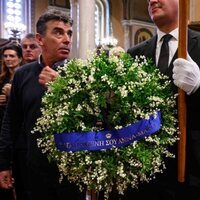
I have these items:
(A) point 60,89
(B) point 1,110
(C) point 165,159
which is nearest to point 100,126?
(A) point 60,89

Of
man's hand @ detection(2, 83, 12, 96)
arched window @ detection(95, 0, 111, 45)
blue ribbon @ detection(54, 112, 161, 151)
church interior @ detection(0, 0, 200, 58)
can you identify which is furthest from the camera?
arched window @ detection(95, 0, 111, 45)

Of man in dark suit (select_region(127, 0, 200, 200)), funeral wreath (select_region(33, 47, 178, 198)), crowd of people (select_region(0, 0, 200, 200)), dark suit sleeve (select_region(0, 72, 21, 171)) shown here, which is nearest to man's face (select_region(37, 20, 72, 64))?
→ crowd of people (select_region(0, 0, 200, 200))

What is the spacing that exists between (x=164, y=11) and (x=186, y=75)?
0.46 m

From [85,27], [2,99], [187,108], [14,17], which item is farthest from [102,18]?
[187,108]

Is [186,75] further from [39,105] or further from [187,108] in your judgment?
[39,105]

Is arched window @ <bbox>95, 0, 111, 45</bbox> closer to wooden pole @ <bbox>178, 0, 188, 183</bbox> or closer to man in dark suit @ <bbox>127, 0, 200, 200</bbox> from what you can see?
man in dark suit @ <bbox>127, 0, 200, 200</bbox>

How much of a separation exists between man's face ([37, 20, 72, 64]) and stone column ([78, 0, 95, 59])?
353cm

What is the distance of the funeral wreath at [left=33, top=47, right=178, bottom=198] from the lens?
1.76m

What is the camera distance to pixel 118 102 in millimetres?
1787

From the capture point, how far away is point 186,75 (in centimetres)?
187

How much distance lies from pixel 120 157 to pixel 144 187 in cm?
43

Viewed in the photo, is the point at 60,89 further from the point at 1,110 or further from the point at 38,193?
the point at 1,110

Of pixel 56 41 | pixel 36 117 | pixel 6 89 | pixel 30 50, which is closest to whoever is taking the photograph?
pixel 36 117

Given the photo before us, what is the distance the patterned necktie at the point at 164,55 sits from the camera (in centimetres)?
214
